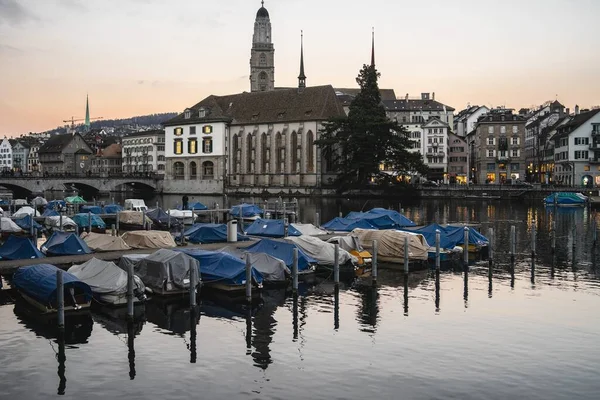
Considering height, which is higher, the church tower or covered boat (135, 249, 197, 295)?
the church tower

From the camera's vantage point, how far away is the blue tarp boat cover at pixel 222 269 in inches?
1265

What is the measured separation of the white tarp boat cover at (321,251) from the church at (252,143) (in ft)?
303

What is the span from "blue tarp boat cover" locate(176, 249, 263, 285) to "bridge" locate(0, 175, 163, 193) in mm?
90069

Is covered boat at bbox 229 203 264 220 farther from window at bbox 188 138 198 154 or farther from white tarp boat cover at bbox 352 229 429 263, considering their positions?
window at bbox 188 138 198 154

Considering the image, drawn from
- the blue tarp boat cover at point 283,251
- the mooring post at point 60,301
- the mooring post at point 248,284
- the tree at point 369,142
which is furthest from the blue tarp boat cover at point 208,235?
the tree at point 369,142

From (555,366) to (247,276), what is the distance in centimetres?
1410

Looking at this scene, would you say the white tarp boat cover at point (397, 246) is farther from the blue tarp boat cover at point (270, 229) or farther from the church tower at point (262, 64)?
the church tower at point (262, 64)

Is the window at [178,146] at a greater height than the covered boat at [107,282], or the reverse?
the window at [178,146]

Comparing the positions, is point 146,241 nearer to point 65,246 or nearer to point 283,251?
point 65,246

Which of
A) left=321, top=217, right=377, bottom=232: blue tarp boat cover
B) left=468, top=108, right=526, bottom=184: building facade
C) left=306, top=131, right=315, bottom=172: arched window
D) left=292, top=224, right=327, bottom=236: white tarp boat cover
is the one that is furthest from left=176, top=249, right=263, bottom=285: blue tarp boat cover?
left=468, top=108, right=526, bottom=184: building facade

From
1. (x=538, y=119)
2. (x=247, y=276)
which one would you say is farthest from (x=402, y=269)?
(x=538, y=119)

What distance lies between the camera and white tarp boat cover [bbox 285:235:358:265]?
1516 inches

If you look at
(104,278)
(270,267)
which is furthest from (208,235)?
(104,278)

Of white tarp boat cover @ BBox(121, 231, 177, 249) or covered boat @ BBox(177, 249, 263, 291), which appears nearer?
covered boat @ BBox(177, 249, 263, 291)
